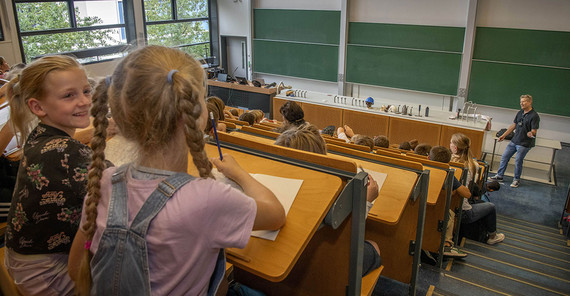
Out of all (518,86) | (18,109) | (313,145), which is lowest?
(518,86)

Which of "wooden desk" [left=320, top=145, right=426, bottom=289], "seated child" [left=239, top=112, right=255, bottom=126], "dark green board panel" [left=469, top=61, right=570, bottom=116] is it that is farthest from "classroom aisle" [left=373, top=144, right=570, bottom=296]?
"seated child" [left=239, top=112, right=255, bottom=126]

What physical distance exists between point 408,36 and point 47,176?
877 centimetres

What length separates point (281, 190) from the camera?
4.81 ft

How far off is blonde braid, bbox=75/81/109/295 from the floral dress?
0.37 meters

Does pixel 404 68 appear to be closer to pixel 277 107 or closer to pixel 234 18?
pixel 277 107

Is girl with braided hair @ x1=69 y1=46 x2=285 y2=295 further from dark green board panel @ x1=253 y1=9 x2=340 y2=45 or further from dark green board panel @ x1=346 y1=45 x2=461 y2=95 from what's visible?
dark green board panel @ x1=253 y1=9 x2=340 y2=45

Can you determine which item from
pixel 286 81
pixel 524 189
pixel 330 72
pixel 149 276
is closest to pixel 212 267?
pixel 149 276

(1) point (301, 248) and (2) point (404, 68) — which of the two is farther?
(2) point (404, 68)

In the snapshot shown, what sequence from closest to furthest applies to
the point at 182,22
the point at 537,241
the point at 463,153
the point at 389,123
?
the point at 463,153 < the point at 537,241 < the point at 389,123 < the point at 182,22

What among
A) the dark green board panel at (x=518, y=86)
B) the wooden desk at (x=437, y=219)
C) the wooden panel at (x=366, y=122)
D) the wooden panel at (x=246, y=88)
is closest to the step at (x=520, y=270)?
the wooden desk at (x=437, y=219)

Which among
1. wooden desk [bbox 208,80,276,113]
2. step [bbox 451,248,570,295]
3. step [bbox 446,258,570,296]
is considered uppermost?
wooden desk [bbox 208,80,276,113]

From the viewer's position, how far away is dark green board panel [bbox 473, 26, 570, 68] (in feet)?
24.9

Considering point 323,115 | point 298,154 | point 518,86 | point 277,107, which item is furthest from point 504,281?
point 277,107

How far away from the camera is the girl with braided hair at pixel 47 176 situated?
144 centimetres
